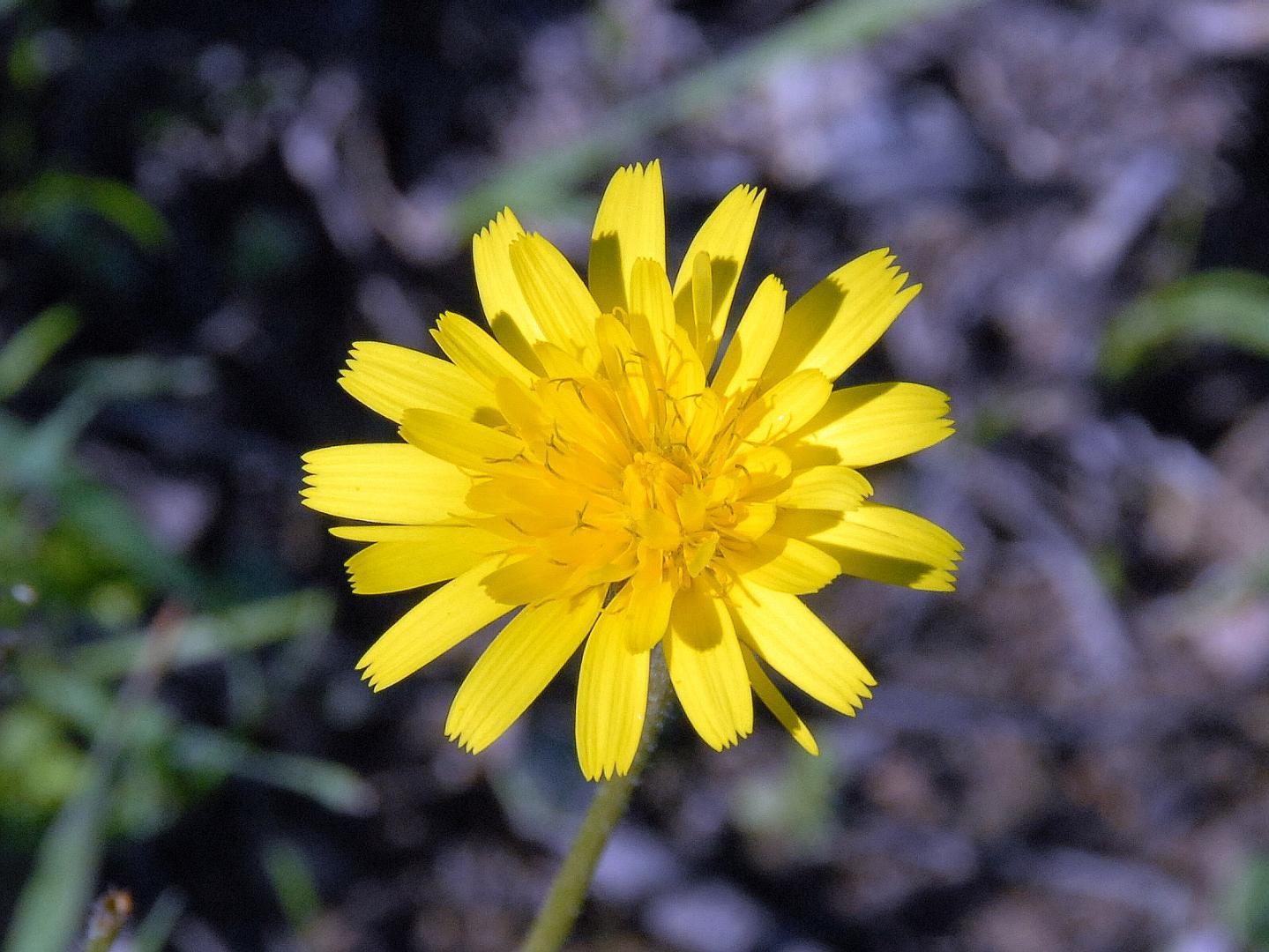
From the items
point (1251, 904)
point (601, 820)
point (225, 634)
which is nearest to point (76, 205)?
point (225, 634)

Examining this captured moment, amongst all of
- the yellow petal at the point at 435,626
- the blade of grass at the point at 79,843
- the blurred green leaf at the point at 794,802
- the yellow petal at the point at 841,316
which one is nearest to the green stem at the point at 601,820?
the yellow petal at the point at 435,626

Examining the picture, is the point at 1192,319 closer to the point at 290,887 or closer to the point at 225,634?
the point at 225,634

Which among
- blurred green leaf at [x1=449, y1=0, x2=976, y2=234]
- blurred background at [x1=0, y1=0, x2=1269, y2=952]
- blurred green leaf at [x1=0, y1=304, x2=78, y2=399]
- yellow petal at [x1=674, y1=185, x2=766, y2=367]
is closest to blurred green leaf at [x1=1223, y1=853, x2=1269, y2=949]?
blurred background at [x1=0, y1=0, x2=1269, y2=952]

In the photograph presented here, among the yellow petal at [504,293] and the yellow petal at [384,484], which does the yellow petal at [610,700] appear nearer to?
the yellow petal at [384,484]

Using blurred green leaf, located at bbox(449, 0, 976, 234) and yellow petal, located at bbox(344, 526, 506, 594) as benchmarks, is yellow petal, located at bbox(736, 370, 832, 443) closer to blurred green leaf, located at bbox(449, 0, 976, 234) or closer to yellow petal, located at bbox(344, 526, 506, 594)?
yellow petal, located at bbox(344, 526, 506, 594)

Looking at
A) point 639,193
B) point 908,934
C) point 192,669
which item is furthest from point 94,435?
point 908,934

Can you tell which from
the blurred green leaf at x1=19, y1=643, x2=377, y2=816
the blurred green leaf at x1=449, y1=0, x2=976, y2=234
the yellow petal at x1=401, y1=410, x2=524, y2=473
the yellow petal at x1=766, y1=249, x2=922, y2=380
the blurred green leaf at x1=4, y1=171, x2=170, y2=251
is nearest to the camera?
the yellow petal at x1=401, y1=410, x2=524, y2=473
